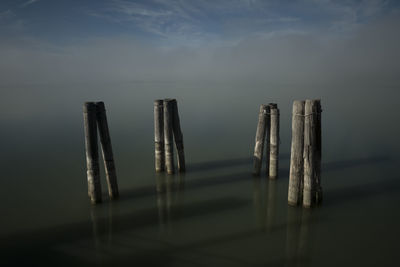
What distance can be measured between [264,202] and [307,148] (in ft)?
6.82

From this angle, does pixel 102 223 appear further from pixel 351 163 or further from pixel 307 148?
pixel 351 163

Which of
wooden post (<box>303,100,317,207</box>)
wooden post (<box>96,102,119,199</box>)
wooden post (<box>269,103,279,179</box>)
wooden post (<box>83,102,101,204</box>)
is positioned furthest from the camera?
wooden post (<box>269,103,279,179</box>)

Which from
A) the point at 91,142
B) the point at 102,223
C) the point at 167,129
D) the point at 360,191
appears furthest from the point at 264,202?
the point at 91,142

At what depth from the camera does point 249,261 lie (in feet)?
17.5

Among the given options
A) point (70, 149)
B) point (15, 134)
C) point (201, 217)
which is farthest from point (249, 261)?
point (15, 134)

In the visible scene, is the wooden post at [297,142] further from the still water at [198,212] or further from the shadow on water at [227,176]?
the shadow on water at [227,176]

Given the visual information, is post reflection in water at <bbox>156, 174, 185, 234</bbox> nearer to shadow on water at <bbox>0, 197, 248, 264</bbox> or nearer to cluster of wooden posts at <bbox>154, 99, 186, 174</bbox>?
shadow on water at <bbox>0, 197, 248, 264</bbox>

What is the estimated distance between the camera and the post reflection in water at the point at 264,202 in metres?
6.87

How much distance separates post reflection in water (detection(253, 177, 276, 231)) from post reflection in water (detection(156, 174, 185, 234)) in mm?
2166

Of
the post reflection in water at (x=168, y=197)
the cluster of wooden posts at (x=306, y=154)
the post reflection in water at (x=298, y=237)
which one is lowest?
the post reflection in water at (x=298, y=237)


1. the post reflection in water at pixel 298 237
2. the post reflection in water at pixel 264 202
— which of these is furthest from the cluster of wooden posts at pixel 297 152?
the post reflection in water at pixel 264 202

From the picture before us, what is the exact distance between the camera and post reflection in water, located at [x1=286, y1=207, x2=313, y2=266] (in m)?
5.50

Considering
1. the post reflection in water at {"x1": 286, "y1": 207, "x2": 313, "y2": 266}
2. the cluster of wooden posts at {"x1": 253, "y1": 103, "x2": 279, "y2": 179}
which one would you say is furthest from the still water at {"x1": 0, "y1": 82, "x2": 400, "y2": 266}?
the cluster of wooden posts at {"x1": 253, "y1": 103, "x2": 279, "y2": 179}

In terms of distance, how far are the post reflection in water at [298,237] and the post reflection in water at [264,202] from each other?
47 centimetres
